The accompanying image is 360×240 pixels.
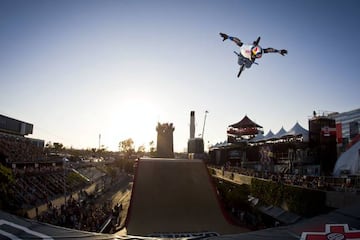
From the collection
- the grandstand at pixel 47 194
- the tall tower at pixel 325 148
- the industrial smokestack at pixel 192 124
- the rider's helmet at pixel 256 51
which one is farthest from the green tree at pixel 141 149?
the rider's helmet at pixel 256 51

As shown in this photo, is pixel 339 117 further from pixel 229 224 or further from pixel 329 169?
→ pixel 229 224

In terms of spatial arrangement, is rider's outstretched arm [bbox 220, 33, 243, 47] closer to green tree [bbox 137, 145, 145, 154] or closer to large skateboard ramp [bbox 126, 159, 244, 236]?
large skateboard ramp [bbox 126, 159, 244, 236]

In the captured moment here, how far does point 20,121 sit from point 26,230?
250 feet

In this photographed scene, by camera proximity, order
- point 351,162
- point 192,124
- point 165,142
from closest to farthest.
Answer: point 351,162 < point 165,142 < point 192,124

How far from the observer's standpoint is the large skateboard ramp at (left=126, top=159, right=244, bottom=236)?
519 inches

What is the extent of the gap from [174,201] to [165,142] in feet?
85.5

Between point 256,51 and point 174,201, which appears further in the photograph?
point 256,51

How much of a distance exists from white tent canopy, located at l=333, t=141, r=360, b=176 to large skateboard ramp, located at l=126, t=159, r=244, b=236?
1364 centimetres

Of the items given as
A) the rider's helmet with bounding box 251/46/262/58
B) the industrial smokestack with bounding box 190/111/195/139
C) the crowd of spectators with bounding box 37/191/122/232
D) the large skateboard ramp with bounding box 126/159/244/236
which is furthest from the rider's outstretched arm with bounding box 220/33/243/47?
the industrial smokestack with bounding box 190/111/195/139

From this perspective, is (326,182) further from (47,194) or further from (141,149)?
(141,149)

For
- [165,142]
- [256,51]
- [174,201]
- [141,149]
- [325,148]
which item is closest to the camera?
[174,201]

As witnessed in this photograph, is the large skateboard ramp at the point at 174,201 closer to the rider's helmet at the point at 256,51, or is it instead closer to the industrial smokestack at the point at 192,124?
the rider's helmet at the point at 256,51

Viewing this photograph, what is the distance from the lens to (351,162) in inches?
928

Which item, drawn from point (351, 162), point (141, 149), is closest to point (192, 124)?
point (351, 162)
